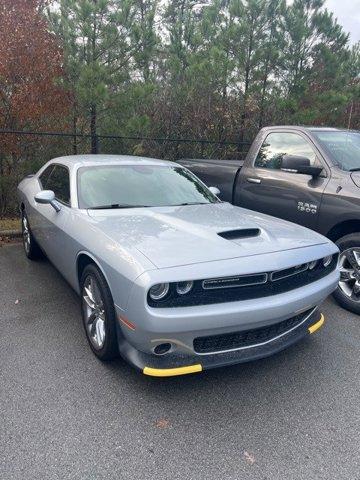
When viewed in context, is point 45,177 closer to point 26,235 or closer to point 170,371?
point 26,235

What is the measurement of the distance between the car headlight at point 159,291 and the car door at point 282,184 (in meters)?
Result: 2.55

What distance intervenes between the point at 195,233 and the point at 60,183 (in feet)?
6.46

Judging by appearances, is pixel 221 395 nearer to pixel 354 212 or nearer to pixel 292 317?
pixel 292 317

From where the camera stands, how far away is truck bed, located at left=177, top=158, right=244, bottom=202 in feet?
18.4

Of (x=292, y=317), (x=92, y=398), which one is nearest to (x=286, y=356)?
(x=292, y=317)

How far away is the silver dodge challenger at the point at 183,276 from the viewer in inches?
97.4

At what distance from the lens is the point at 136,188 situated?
157 inches

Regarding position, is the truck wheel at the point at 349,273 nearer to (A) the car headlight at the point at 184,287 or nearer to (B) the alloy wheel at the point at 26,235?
(A) the car headlight at the point at 184,287

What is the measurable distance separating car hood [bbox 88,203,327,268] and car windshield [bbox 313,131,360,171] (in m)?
1.37

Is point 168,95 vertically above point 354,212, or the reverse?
point 168,95

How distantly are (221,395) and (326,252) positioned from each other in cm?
132

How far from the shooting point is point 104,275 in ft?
9.35

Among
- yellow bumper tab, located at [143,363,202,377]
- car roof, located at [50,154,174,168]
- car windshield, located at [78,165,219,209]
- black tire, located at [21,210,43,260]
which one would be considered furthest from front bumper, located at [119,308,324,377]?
black tire, located at [21,210,43,260]

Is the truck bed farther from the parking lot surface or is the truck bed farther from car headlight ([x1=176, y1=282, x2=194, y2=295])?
car headlight ([x1=176, y1=282, x2=194, y2=295])
